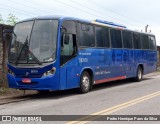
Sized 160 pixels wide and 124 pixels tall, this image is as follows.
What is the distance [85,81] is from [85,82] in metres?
0.04

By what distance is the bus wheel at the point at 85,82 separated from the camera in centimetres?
1476

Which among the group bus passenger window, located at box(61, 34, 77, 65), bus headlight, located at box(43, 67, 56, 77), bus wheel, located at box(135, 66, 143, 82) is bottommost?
bus wheel, located at box(135, 66, 143, 82)

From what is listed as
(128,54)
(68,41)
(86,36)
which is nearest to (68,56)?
(68,41)

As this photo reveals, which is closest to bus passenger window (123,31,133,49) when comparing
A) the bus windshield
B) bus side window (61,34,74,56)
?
bus side window (61,34,74,56)

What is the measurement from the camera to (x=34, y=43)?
1328 centimetres

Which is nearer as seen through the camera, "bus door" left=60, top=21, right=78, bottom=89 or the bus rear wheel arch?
"bus door" left=60, top=21, right=78, bottom=89

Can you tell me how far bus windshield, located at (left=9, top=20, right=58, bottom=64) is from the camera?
13.0m

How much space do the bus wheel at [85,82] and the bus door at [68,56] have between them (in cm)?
53

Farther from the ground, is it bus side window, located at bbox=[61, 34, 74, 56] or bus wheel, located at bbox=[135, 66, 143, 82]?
bus side window, located at bbox=[61, 34, 74, 56]

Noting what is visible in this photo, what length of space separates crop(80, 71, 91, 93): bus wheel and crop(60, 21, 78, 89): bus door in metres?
0.53

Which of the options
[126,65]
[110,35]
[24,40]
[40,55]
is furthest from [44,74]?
[126,65]

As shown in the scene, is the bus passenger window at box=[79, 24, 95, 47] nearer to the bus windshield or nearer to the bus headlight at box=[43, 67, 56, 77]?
the bus windshield

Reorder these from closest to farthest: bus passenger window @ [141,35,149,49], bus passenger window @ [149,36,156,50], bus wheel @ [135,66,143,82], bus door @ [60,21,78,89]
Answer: bus door @ [60,21,78,89]
bus wheel @ [135,66,143,82]
bus passenger window @ [141,35,149,49]
bus passenger window @ [149,36,156,50]

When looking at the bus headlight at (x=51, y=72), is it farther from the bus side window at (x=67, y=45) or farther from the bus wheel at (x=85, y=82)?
the bus wheel at (x=85, y=82)
